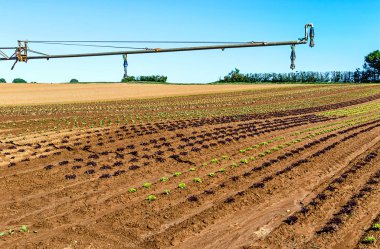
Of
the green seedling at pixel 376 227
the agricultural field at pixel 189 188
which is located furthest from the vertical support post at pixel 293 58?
the green seedling at pixel 376 227

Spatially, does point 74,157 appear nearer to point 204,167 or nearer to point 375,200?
point 204,167

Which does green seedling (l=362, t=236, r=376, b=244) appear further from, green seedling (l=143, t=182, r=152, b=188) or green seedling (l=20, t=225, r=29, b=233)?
green seedling (l=20, t=225, r=29, b=233)

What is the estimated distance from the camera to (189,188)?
1512 cm

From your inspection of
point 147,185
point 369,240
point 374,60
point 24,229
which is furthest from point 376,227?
point 374,60

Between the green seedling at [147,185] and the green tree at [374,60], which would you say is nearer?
the green seedling at [147,185]

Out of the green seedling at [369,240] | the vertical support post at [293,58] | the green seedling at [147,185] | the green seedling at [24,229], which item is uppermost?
the vertical support post at [293,58]

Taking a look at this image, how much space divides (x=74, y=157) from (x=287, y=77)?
101017mm

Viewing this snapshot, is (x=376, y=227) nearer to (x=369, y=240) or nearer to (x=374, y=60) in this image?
(x=369, y=240)

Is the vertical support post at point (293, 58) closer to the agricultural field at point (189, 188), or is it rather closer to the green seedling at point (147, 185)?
the agricultural field at point (189, 188)

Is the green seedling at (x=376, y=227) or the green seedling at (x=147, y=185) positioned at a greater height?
the green seedling at (x=147, y=185)

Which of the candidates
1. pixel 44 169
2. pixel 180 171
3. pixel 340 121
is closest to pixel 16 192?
pixel 44 169

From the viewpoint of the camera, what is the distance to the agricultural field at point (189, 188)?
435 inches

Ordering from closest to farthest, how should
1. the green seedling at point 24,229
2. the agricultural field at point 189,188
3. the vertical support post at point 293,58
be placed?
the agricultural field at point 189,188, the green seedling at point 24,229, the vertical support post at point 293,58

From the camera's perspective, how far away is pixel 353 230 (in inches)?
442
